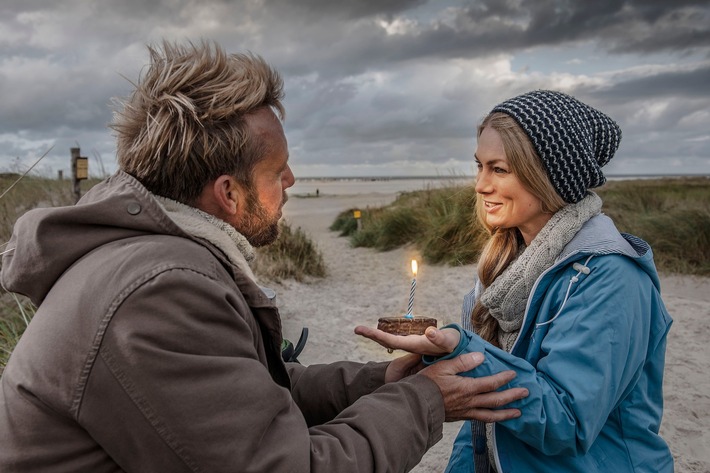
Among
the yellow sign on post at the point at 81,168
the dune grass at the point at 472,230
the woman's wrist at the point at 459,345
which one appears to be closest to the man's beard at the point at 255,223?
the woman's wrist at the point at 459,345

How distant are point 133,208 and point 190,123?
1.18ft

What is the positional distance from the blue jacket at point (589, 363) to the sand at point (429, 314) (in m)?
2.30

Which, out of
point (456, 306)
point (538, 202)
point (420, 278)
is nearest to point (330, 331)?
point (456, 306)

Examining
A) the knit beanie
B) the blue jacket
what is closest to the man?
the blue jacket

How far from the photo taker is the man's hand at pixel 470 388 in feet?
6.56

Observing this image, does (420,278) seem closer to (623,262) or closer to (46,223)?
(623,262)

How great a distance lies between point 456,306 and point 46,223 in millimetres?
7025

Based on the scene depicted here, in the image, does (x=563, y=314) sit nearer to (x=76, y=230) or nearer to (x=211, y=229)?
(x=211, y=229)

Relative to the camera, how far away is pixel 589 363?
6.41 ft

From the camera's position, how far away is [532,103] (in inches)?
93.1

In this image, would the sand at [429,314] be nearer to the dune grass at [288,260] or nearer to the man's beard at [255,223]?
the dune grass at [288,260]

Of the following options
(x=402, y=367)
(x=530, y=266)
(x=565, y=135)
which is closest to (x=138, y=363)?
(x=402, y=367)

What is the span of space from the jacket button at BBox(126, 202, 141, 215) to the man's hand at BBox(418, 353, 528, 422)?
3.61 feet

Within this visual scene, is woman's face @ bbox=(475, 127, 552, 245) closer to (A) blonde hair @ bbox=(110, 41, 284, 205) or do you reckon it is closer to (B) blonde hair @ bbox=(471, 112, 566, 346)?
(B) blonde hair @ bbox=(471, 112, 566, 346)
